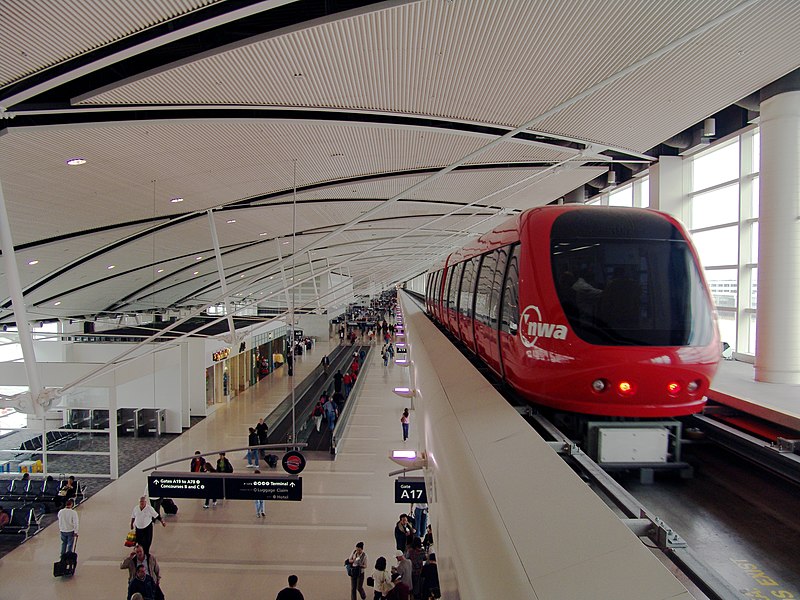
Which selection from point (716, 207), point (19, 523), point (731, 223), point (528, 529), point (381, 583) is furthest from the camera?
point (716, 207)

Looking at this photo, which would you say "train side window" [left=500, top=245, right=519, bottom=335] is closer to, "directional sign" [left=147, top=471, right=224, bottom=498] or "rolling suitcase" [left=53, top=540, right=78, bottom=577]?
"directional sign" [left=147, top=471, right=224, bottom=498]

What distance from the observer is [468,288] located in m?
8.73

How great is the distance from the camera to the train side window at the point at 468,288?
8252mm

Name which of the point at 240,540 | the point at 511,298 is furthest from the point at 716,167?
the point at 240,540

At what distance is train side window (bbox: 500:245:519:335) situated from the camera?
16.9 ft

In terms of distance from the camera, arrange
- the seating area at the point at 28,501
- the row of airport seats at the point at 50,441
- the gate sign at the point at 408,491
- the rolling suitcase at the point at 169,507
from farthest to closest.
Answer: the row of airport seats at the point at 50,441
the rolling suitcase at the point at 169,507
the seating area at the point at 28,501
the gate sign at the point at 408,491

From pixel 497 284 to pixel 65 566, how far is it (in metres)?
9.74

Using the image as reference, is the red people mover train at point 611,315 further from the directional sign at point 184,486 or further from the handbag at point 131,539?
the handbag at point 131,539

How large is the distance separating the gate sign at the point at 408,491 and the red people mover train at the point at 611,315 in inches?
200

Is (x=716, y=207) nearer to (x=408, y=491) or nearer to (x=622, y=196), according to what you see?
(x=622, y=196)

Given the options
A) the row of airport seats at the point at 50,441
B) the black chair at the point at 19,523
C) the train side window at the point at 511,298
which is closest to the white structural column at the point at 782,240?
the train side window at the point at 511,298

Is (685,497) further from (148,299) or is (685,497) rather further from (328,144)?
(148,299)

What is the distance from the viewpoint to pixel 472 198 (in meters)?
21.2

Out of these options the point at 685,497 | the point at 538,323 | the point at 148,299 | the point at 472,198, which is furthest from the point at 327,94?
the point at 148,299
